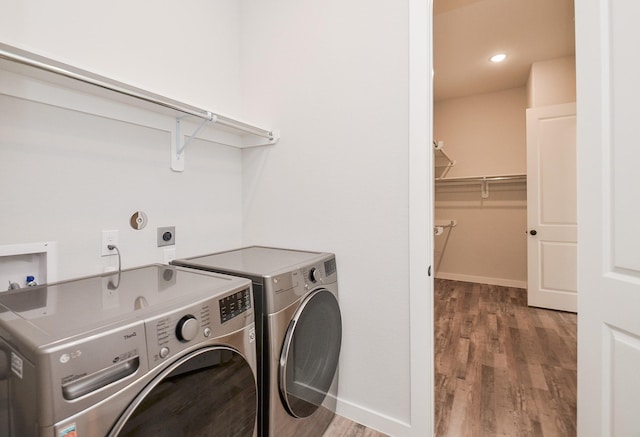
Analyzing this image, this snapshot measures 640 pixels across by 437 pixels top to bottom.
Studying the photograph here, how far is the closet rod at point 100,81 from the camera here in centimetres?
85

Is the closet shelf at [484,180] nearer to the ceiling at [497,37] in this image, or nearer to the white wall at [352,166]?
the ceiling at [497,37]

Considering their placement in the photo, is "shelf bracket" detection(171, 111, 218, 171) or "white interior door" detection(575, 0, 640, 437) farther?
"shelf bracket" detection(171, 111, 218, 171)

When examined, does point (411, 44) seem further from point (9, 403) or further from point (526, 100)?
point (526, 100)

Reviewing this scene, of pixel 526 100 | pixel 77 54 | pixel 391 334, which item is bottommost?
pixel 391 334

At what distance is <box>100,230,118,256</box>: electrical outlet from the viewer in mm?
1242

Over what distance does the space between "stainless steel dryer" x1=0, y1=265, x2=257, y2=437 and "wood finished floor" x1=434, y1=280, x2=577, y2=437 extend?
1205mm

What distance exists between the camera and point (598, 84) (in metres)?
1.03

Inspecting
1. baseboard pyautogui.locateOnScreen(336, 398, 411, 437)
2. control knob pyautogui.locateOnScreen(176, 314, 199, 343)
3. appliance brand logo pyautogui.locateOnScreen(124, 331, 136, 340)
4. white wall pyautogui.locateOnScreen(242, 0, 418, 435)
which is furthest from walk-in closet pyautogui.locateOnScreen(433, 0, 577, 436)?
appliance brand logo pyautogui.locateOnScreen(124, 331, 136, 340)

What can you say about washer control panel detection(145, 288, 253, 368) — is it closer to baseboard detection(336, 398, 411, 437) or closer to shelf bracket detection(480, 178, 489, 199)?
baseboard detection(336, 398, 411, 437)

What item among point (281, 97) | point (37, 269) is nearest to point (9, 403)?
point (37, 269)

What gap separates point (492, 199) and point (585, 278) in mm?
3378

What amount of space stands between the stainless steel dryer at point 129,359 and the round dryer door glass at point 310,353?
182 millimetres

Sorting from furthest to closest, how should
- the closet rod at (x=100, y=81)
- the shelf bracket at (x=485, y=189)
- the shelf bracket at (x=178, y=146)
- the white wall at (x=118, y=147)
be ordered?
the shelf bracket at (x=485, y=189) < the shelf bracket at (x=178, y=146) < the white wall at (x=118, y=147) < the closet rod at (x=100, y=81)

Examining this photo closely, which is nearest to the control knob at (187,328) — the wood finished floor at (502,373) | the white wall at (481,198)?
the wood finished floor at (502,373)
